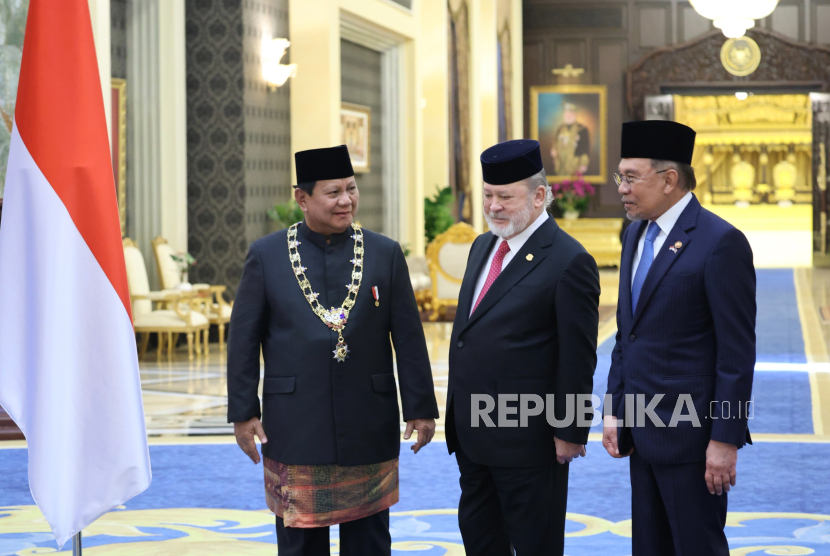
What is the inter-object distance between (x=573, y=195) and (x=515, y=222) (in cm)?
1613

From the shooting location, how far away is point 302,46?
1041cm

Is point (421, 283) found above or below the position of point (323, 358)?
below

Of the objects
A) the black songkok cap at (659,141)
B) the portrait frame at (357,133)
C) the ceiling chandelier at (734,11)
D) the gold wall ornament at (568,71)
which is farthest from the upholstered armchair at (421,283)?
the black songkok cap at (659,141)

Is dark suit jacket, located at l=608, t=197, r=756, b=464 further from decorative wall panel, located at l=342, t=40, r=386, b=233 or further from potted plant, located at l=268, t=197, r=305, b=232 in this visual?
decorative wall panel, located at l=342, t=40, r=386, b=233

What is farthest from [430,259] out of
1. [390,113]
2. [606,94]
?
[606,94]

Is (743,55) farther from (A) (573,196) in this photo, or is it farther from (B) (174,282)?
(B) (174,282)

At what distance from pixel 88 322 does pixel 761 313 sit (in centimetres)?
1034

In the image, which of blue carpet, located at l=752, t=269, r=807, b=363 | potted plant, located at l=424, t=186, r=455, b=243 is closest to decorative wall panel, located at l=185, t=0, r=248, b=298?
blue carpet, located at l=752, t=269, r=807, b=363

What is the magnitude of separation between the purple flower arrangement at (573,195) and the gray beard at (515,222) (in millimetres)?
15973

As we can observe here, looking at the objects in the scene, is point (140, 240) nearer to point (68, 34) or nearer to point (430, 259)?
point (430, 259)

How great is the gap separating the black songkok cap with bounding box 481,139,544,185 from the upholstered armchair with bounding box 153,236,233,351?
6.64 m

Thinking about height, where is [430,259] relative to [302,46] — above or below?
below

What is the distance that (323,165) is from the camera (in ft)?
9.01

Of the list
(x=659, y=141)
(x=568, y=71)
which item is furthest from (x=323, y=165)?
(x=568, y=71)
